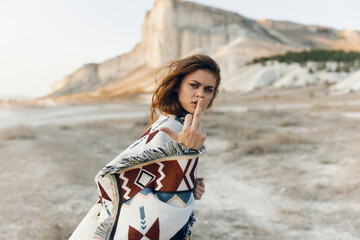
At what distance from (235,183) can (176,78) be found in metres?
3.26

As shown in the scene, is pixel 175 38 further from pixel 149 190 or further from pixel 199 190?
pixel 149 190

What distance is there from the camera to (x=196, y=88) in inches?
55.6

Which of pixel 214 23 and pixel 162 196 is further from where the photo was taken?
pixel 214 23

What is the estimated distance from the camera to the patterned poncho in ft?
3.59

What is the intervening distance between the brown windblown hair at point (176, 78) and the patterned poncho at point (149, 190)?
0.26 metres

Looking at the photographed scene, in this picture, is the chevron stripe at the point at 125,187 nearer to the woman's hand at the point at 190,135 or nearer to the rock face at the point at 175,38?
the woman's hand at the point at 190,135

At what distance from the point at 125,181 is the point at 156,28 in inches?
2111

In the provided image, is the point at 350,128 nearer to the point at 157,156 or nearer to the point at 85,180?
the point at 85,180

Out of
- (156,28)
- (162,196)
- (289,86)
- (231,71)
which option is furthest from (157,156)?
(156,28)

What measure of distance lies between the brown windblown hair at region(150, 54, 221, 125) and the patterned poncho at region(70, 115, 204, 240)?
10.4 inches

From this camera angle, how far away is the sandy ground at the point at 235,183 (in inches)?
116

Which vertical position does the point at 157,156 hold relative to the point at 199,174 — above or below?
above

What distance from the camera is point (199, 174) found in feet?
15.9

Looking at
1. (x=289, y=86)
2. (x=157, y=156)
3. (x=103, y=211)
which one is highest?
(x=157, y=156)
